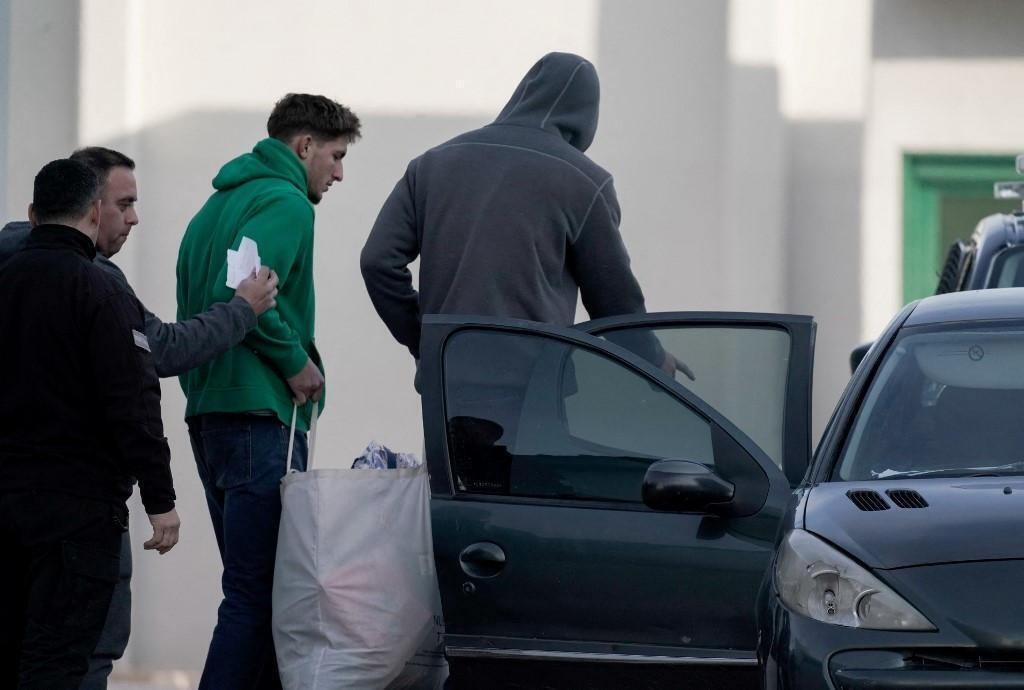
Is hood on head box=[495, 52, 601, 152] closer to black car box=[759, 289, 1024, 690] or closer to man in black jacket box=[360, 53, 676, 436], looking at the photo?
man in black jacket box=[360, 53, 676, 436]

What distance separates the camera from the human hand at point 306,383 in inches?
220

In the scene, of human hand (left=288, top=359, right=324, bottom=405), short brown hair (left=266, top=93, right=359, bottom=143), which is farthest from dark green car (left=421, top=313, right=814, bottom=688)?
short brown hair (left=266, top=93, right=359, bottom=143)

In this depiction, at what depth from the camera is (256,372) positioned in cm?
554

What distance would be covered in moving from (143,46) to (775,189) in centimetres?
334

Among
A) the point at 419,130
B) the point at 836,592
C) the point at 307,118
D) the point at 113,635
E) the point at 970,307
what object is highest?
the point at 419,130

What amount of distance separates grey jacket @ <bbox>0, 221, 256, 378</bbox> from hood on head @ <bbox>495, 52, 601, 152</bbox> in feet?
3.57

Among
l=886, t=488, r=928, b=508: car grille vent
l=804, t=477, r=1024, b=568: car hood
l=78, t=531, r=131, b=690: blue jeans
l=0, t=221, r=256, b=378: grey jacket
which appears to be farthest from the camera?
l=0, t=221, r=256, b=378: grey jacket

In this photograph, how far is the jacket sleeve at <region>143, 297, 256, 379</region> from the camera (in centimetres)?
525

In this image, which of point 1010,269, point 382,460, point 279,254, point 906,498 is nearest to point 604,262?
point 382,460

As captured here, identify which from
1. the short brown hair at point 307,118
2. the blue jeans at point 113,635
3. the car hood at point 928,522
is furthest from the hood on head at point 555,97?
the car hood at point 928,522

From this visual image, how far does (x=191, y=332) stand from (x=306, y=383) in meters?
0.47

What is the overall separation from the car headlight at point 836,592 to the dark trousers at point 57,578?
185cm

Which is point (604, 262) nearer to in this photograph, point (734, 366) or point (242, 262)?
point (734, 366)

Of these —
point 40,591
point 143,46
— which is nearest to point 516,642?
point 40,591
